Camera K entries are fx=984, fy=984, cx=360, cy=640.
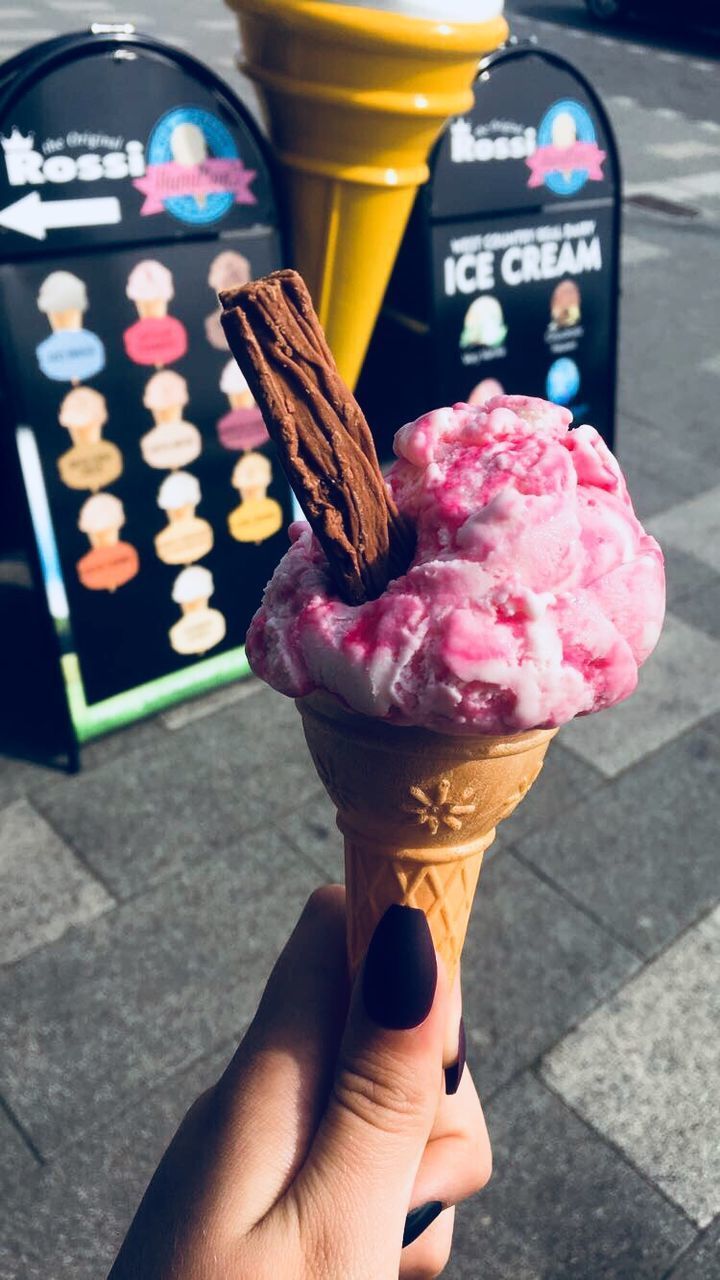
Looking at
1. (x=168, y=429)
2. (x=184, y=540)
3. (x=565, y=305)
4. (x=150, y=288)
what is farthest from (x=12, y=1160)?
(x=565, y=305)

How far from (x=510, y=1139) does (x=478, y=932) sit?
69 cm

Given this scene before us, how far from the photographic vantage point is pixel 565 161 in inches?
179

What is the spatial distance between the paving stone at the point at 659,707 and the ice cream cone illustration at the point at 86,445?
7.01 ft

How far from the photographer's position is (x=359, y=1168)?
157 centimetres

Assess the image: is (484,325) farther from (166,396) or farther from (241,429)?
(166,396)

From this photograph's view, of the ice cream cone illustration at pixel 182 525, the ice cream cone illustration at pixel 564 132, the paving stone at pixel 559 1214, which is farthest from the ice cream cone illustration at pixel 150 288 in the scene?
the paving stone at pixel 559 1214

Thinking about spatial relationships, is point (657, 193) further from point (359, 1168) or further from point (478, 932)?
point (359, 1168)

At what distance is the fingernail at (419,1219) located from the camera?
74.7 inches

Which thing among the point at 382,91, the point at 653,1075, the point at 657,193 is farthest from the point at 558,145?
the point at 657,193

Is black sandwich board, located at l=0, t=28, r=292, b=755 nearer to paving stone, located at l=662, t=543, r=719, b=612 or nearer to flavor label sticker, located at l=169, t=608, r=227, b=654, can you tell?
flavor label sticker, located at l=169, t=608, r=227, b=654

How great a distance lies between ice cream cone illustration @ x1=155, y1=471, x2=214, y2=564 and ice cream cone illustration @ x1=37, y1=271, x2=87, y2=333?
2.27ft

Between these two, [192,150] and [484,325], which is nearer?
[192,150]

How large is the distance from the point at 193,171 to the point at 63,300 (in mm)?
629

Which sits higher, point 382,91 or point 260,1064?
point 382,91
